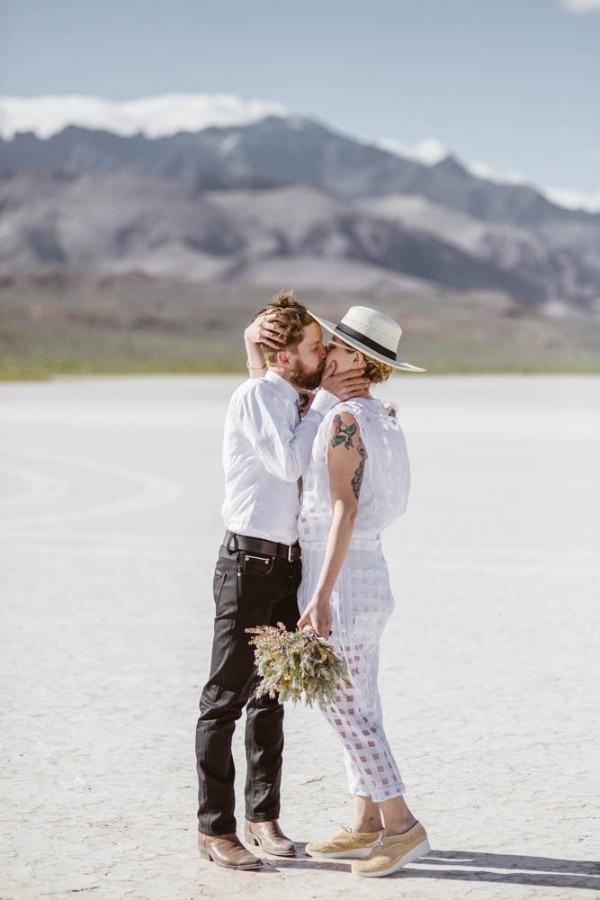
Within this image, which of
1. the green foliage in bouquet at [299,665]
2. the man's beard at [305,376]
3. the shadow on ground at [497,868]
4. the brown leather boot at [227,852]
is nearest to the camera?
the green foliage in bouquet at [299,665]

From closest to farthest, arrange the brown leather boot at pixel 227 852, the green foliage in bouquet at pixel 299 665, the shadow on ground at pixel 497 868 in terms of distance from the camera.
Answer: the green foliage in bouquet at pixel 299 665, the shadow on ground at pixel 497 868, the brown leather boot at pixel 227 852

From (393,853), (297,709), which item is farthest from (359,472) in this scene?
(297,709)

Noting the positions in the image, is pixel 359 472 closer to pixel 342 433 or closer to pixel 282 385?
pixel 342 433

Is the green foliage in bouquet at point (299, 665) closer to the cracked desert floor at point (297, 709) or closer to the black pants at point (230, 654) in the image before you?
the black pants at point (230, 654)

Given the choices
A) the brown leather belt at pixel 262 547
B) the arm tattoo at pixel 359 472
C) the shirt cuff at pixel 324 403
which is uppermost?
the shirt cuff at pixel 324 403

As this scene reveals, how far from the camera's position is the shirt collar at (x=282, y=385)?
4.50m

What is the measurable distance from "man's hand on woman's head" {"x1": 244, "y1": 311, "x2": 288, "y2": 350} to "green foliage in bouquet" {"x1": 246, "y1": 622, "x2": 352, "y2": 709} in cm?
87

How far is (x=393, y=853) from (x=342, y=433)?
1275 mm

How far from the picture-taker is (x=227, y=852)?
176 inches

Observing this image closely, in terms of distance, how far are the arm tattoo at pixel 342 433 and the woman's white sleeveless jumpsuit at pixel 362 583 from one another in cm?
7

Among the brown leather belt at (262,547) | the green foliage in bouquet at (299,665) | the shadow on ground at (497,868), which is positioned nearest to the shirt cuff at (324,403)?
the brown leather belt at (262,547)

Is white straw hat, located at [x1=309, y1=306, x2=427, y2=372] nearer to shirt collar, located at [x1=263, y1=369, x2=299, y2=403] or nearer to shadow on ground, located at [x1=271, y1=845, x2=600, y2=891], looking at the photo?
shirt collar, located at [x1=263, y1=369, x2=299, y2=403]

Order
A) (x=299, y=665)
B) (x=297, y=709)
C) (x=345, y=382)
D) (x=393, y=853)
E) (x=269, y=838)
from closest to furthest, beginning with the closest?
(x=299, y=665), (x=393, y=853), (x=345, y=382), (x=269, y=838), (x=297, y=709)

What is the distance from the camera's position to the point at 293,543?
4.54 metres
